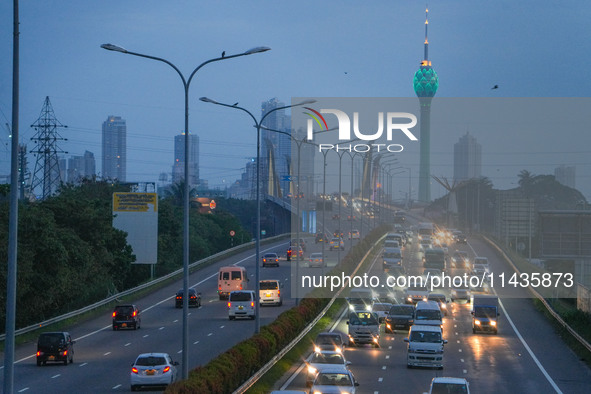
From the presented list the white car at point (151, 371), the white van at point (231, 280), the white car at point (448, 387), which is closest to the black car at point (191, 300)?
the white van at point (231, 280)

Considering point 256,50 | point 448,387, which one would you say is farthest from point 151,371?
point 256,50

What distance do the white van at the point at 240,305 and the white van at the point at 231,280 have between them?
1017cm

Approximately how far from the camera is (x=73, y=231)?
64000 millimetres

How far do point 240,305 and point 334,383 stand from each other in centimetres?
2752

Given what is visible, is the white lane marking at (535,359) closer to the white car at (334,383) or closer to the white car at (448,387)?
the white car at (448,387)

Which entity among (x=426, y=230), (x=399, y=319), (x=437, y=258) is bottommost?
(x=399, y=319)

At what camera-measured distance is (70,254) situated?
58156 mm

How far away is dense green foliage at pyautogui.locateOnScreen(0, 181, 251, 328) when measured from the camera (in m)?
50.2

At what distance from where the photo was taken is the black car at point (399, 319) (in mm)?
50438

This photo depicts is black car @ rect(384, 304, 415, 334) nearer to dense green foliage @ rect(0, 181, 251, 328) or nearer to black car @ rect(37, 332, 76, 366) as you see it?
dense green foliage @ rect(0, 181, 251, 328)

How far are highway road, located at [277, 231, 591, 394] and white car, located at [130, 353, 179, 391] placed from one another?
4.23 meters

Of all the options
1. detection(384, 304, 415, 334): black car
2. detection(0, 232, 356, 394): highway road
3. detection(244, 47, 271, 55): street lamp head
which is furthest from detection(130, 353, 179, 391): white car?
detection(384, 304, 415, 334): black car

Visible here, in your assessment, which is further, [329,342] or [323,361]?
[329,342]

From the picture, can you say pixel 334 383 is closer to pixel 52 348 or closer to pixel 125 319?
pixel 52 348
